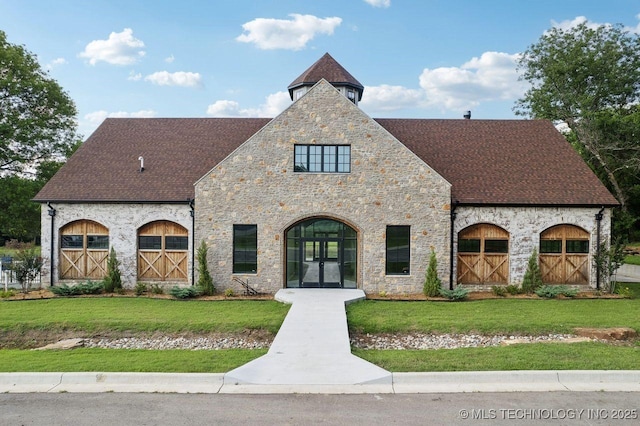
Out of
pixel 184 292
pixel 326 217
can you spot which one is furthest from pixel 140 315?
pixel 326 217

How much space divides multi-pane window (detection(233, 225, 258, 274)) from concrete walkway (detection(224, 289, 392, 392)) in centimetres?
435

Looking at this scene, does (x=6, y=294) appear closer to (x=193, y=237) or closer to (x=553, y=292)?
(x=193, y=237)

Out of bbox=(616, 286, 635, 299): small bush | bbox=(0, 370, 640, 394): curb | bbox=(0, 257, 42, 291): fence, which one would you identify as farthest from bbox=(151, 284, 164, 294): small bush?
bbox=(616, 286, 635, 299): small bush

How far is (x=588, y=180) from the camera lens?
1983 centimetres

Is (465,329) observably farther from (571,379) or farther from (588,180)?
(588,180)

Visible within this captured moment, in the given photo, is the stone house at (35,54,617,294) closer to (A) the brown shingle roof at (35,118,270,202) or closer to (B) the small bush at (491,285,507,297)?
(A) the brown shingle roof at (35,118,270,202)

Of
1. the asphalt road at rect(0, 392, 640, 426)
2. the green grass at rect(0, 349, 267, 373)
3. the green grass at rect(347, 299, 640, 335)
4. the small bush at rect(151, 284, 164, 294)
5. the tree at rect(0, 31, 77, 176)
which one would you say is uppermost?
Result: the tree at rect(0, 31, 77, 176)

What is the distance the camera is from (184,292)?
17.3 meters

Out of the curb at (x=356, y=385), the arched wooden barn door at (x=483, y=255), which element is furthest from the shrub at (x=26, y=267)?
the arched wooden barn door at (x=483, y=255)

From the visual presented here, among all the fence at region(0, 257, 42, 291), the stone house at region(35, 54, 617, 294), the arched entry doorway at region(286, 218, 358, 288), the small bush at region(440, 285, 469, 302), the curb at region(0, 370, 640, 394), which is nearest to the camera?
the curb at region(0, 370, 640, 394)

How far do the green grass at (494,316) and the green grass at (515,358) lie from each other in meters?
2.14

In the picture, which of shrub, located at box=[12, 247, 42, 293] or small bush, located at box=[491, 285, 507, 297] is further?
shrub, located at box=[12, 247, 42, 293]

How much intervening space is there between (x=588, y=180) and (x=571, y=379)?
13810 mm

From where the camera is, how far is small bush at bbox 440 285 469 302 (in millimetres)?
17125
